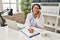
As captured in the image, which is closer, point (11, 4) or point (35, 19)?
point (35, 19)

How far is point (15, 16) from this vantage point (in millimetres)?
3957

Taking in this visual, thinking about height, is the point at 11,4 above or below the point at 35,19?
above

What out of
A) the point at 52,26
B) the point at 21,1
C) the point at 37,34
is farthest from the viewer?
the point at 21,1

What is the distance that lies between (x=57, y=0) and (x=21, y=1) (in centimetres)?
236

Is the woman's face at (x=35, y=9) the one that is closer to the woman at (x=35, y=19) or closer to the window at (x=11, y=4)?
the woman at (x=35, y=19)

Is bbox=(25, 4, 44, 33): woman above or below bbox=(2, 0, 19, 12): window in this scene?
below

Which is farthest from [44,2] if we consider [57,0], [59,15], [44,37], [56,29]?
[44,37]

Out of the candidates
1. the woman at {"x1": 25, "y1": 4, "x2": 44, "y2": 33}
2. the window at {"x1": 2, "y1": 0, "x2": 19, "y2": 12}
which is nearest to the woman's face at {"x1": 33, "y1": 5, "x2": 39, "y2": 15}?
the woman at {"x1": 25, "y1": 4, "x2": 44, "y2": 33}

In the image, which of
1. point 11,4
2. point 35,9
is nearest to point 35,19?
point 35,9

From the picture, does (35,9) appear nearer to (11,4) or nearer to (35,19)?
(35,19)

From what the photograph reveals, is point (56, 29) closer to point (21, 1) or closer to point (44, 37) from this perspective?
point (44, 37)

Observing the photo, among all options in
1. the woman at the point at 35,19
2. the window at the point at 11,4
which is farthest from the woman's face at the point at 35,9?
the window at the point at 11,4

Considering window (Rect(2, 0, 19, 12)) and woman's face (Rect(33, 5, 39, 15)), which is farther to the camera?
window (Rect(2, 0, 19, 12))

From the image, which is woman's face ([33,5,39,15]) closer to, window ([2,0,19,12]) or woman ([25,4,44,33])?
woman ([25,4,44,33])
